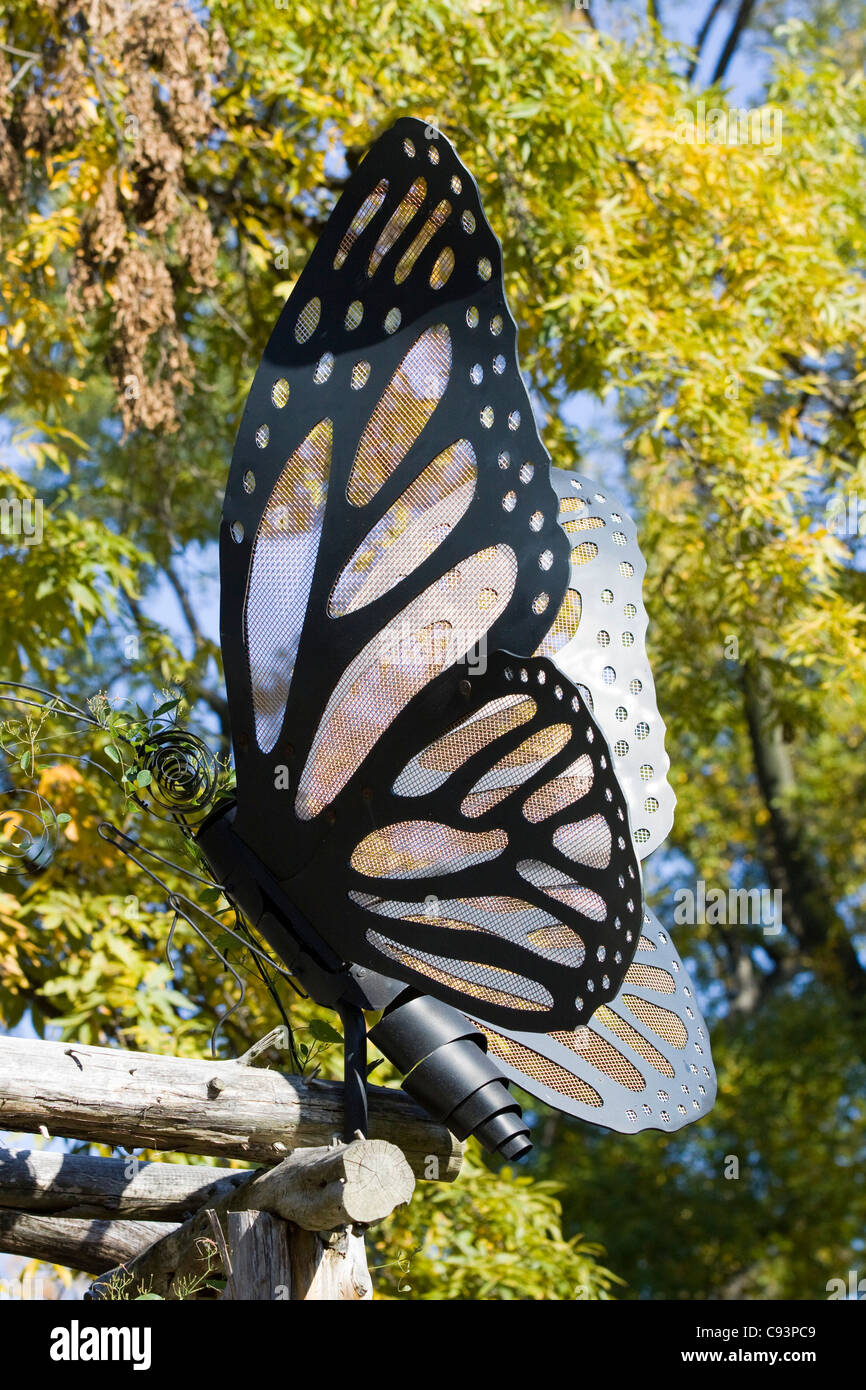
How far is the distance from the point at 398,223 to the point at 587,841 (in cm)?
103

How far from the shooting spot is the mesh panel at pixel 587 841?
2.16m

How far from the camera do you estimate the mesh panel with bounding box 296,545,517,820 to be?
87.2 inches

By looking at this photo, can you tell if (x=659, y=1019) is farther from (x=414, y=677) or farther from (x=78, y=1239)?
(x=78, y=1239)

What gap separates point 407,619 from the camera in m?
2.22

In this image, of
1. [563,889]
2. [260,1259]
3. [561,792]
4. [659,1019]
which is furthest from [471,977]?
[659,1019]

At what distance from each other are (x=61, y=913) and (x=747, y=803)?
845cm

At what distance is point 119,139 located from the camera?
15.5 feet

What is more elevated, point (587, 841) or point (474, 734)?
point (474, 734)

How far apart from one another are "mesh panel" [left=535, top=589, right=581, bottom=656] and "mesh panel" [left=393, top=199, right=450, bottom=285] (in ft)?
3.09

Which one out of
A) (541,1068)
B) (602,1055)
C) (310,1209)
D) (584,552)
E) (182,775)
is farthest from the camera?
(584,552)

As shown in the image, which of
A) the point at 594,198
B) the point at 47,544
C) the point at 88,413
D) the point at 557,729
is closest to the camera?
the point at 557,729

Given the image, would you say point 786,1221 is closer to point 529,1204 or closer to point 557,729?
point 529,1204

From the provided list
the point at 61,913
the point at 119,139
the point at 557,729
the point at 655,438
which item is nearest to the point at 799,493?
the point at 655,438

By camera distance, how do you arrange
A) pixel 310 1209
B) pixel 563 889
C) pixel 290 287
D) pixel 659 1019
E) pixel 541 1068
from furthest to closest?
pixel 290 287 < pixel 659 1019 < pixel 541 1068 < pixel 563 889 < pixel 310 1209
